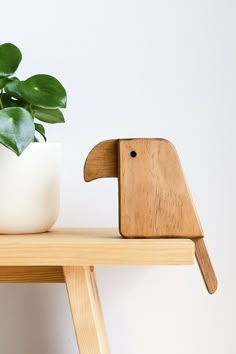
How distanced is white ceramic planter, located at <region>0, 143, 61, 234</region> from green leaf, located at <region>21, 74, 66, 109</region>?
71mm

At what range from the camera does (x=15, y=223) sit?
0.97 m

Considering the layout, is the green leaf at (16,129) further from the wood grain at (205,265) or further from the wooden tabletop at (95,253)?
the wood grain at (205,265)

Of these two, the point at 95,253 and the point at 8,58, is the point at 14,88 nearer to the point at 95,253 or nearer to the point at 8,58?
the point at 8,58

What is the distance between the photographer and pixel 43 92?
0.95 meters

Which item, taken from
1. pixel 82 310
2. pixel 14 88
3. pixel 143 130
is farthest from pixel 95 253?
pixel 143 130

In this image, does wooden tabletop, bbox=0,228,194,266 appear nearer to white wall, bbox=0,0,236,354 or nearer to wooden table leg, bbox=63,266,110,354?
wooden table leg, bbox=63,266,110,354

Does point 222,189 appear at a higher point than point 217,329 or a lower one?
higher

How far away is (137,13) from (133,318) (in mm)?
638

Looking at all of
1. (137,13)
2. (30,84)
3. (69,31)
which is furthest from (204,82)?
(30,84)

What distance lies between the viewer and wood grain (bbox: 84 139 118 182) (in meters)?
0.94

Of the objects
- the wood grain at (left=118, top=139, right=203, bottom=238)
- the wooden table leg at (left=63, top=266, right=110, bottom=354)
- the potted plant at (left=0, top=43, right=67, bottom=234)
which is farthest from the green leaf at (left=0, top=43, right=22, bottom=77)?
the wooden table leg at (left=63, top=266, right=110, bottom=354)

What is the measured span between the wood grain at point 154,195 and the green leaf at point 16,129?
0.48 ft

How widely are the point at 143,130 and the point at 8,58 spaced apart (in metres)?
0.37

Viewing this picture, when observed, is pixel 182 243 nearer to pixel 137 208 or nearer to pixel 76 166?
pixel 137 208
